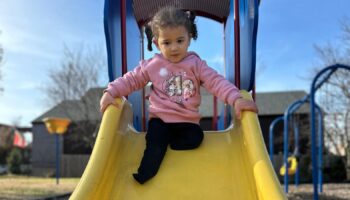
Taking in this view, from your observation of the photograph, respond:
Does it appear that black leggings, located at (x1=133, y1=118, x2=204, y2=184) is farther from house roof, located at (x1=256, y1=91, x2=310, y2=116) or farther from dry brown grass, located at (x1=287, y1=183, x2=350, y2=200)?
house roof, located at (x1=256, y1=91, x2=310, y2=116)

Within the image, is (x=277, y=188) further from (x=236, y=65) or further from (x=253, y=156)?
(x=236, y=65)

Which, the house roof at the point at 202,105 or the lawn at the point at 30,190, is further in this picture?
the house roof at the point at 202,105

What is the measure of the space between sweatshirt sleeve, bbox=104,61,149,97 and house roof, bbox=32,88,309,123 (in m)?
17.3

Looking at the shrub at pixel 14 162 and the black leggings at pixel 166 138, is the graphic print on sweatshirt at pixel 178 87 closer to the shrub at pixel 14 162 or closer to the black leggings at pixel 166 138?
the black leggings at pixel 166 138

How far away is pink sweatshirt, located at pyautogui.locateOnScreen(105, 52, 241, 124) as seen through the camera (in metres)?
2.64

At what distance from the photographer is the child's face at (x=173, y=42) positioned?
99.3 inches

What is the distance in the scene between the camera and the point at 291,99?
2769cm

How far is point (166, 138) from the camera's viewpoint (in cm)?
A: 257

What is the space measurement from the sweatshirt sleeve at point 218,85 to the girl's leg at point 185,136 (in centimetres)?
25

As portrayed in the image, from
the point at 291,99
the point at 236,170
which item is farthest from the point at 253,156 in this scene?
the point at 291,99

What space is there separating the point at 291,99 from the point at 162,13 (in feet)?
86.0

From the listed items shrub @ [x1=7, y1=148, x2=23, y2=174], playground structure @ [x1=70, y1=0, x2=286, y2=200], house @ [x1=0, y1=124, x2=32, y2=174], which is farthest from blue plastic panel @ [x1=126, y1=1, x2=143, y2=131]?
house @ [x1=0, y1=124, x2=32, y2=174]

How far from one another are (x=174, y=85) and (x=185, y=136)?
1.07ft

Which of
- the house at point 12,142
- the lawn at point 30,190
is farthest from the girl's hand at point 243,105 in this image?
the house at point 12,142
